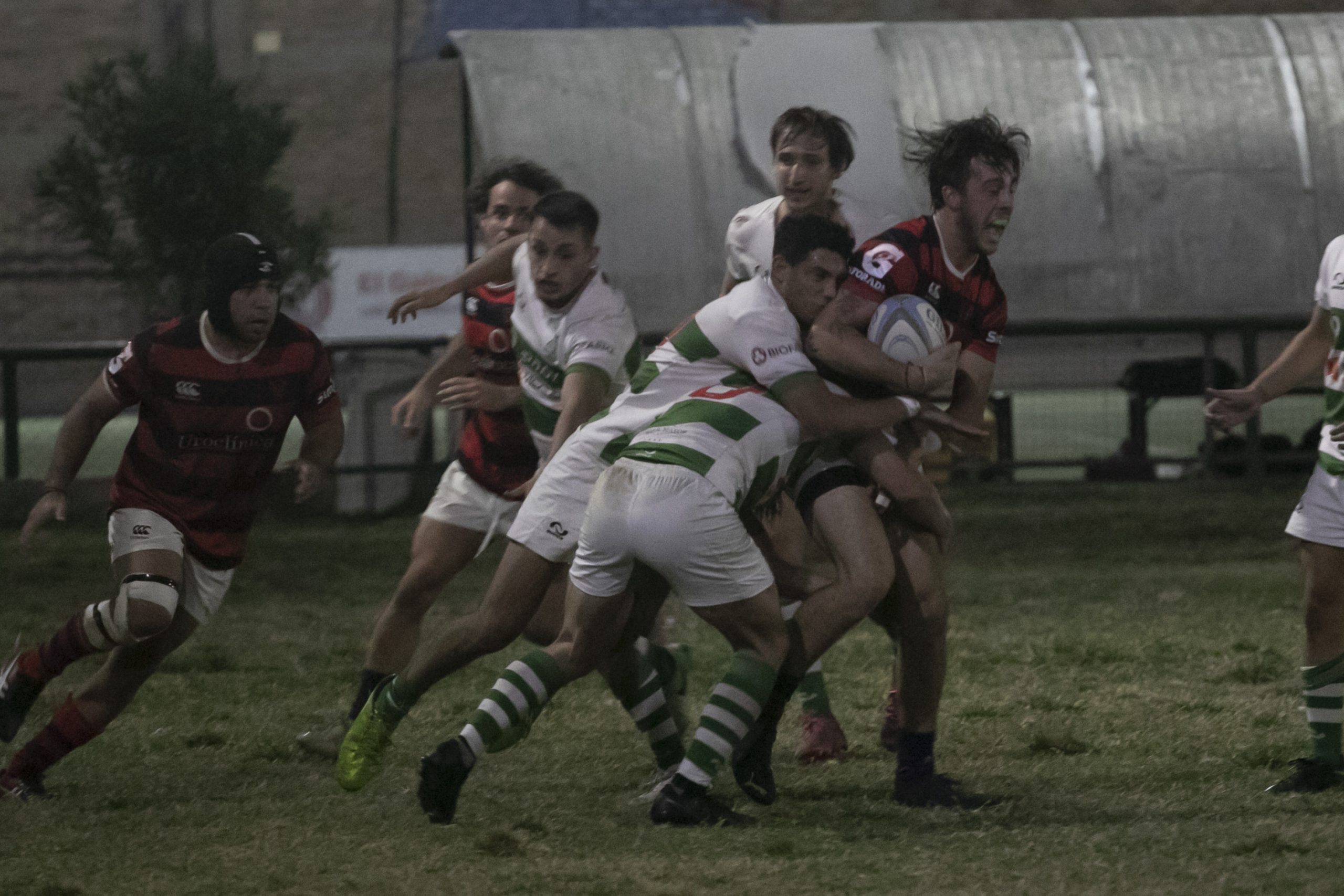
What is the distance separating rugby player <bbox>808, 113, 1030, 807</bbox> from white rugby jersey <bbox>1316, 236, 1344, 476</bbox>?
88 centimetres

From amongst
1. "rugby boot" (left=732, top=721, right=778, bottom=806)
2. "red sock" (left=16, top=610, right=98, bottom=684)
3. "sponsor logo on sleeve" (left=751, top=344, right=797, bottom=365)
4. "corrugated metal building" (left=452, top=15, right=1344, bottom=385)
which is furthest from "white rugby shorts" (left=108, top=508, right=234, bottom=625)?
"corrugated metal building" (left=452, top=15, right=1344, bottom=385)

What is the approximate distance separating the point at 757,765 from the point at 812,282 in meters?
1.28

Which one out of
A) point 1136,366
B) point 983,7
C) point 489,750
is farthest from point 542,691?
point 983,7

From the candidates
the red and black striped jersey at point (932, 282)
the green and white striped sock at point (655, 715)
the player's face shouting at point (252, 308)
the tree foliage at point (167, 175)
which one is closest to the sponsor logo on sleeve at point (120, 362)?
the player's face shouting at point (252, 308)

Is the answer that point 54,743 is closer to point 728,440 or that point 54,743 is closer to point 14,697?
point 14,697

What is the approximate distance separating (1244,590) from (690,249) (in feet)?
18.0

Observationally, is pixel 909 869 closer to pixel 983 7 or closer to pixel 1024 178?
pixel 1024 178

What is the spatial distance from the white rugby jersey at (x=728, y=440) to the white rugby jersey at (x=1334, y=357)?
1496 millimetres

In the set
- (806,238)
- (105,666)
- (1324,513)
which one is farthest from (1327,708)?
(105,666)

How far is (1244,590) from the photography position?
885cm

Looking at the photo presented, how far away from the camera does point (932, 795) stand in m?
4.61

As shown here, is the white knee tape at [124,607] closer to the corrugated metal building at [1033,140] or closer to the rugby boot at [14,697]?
the rugby boot at [14,697]

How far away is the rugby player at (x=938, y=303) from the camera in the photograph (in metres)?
4.66

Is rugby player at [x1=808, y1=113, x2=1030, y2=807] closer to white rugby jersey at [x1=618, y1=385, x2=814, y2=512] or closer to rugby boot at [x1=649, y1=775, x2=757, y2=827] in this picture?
white rugby jersey at [x1=618, y1=385, x2=814, y2=512]
